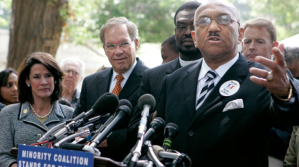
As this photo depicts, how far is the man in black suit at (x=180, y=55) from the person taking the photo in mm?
4496

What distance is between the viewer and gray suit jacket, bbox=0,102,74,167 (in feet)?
16.1

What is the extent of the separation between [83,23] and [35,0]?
408 cm

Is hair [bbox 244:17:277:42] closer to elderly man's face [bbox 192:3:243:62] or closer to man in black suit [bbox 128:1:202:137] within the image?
man in black suit [bbox 128:1:202:137]

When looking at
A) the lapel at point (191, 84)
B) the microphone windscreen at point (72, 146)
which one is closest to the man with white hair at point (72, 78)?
the lapel at point (191, 84)

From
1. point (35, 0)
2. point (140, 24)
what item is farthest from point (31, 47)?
point (140, 24)

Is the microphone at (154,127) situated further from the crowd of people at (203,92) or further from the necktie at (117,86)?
the necktie at (117,86)

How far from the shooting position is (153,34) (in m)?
21.9

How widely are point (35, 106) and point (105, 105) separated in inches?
91.6

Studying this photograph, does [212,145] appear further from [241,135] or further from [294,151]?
[294,151]

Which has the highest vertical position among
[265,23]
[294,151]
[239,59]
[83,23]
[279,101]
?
[83,23]

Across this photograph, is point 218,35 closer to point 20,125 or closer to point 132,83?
point 132,83

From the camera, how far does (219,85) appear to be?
12.1 ft

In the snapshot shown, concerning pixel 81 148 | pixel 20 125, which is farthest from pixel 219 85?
pixel 20 125

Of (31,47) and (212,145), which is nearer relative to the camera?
(212,145)
